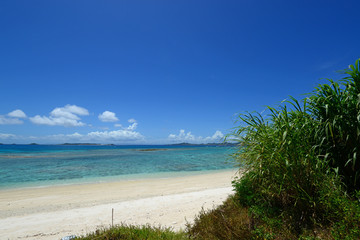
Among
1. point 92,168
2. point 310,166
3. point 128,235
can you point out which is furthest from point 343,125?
point 92,168

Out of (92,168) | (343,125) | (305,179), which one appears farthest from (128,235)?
(92,168)

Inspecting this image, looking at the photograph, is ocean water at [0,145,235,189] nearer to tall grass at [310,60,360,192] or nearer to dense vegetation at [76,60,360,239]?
dense vegetation at [76,60,360,239]

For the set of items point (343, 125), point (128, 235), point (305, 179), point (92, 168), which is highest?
point (343, 125)

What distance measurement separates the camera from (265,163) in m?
3.74

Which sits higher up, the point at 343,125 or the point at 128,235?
the point at 343,125

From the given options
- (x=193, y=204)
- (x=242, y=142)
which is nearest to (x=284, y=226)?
(x=242, y=142)

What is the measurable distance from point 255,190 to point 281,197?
23.8 inches

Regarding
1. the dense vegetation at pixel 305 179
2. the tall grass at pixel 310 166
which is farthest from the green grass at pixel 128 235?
the tall grass at pixel 310 166

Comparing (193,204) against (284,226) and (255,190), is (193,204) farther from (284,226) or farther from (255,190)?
(284,226)

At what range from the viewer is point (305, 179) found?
10.5 feet

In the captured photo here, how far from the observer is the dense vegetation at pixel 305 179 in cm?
294

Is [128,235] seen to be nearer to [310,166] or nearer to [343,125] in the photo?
[310,166]

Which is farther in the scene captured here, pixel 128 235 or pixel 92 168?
pixel 92 168

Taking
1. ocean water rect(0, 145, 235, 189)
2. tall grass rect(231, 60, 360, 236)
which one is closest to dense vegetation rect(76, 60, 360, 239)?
tall grass rect(231, 60, 360, 236)
